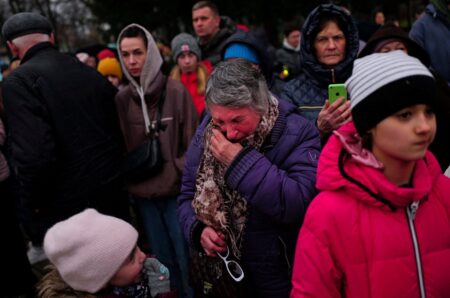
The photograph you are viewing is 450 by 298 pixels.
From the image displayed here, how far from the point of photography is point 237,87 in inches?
68.7

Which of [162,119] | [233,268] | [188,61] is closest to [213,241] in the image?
[233,268]

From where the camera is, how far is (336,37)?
2.53 metres

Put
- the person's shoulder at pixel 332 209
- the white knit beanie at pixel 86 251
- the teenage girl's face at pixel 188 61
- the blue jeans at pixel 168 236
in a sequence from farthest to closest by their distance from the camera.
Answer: the teenage girl's face at pixel 188 61 → the blue jeans at pixel 168 236 → the white knit beanie at pixel 86 251 → the person's shoulder at pixel 332 209

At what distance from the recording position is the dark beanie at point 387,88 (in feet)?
4.39

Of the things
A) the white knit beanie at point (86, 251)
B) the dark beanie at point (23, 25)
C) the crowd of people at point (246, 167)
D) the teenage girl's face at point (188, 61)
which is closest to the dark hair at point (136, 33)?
the crowd of people at point (246, 167)

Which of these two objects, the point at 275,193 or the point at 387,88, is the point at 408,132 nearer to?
the point at 387,88

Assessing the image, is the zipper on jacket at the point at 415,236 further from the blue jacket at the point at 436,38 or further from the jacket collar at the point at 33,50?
the jacket collar at the point at 33,50

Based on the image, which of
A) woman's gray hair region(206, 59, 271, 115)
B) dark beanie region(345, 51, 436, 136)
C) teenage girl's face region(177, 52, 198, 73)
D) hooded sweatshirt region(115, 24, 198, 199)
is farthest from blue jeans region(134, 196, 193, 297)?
dark beanie region(345, 51, 436, 136)

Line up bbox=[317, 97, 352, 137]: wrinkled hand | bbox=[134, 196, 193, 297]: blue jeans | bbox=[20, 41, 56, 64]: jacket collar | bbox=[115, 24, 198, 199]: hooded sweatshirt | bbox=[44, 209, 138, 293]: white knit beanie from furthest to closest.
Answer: bbox=[134, 196, 193, 297]: blue jeans
bbox=[115, 24, 198, 199]: hooded sweatshirt
bbox=[20, 41, 56, 64]: jacket collar
bbox=[317, 97, 352, 137]: wrinkled hand
bbox=[44, 209, 138, 293]: white knit beanie

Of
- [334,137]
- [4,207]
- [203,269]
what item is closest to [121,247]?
[203,269]

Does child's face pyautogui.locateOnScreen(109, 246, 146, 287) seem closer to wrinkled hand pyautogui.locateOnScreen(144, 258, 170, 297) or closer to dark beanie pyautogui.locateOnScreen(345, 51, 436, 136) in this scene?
wrinkled hand pyautogui.locateOnScreen(144, 258, 170, 297)

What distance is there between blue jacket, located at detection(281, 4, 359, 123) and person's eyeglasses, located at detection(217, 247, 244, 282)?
96cm

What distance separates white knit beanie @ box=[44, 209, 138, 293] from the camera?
168 cm

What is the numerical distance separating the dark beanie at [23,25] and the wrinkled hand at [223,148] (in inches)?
70.2
